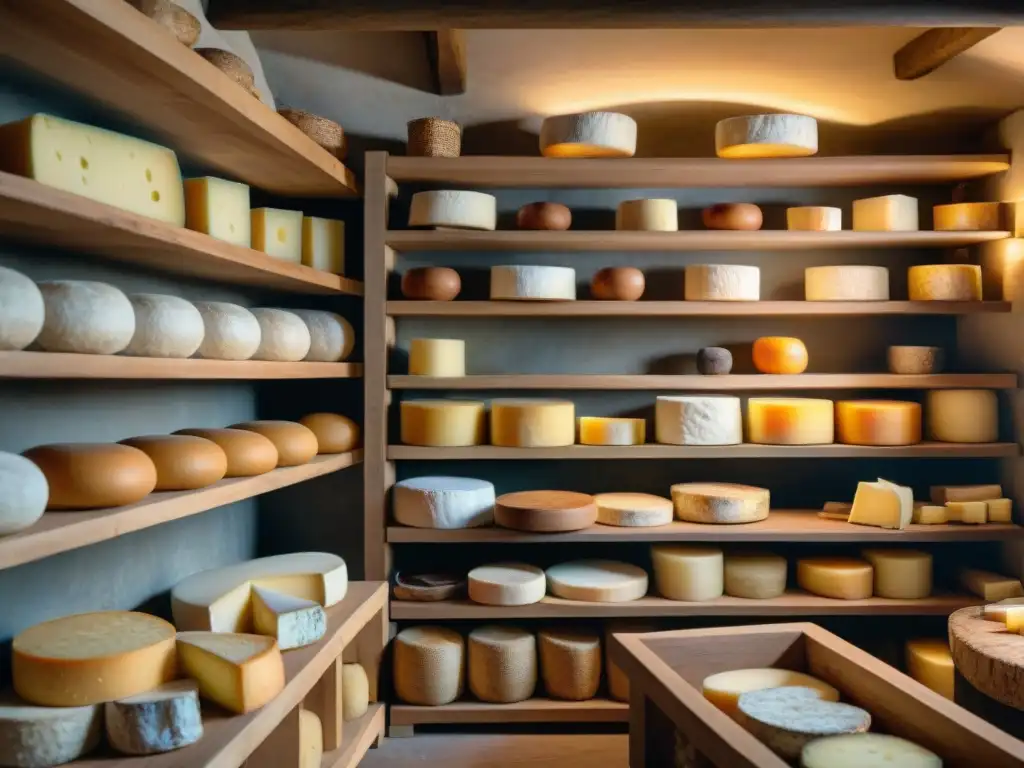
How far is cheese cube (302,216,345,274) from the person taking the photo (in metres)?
2.67

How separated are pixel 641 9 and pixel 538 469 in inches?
63.0

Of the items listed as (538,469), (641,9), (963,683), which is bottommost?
(963,683)

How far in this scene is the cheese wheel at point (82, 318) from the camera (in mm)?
1595

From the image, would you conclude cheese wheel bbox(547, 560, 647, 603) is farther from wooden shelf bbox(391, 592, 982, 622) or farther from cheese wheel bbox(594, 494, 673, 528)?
cheese wheel bbox(594, 494, 673, 528)

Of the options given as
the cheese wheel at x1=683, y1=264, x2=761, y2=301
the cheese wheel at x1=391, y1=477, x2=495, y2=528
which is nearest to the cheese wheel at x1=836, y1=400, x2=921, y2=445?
the cheese wheel at x1=683, y1=264, x2=761, y2=301

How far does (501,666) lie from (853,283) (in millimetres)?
1701

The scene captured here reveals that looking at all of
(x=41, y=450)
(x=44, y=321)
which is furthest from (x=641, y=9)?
(x=41, y=450)

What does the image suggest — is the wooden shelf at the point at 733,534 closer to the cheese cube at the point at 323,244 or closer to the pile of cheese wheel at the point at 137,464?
the pile of cheese wheel at the point at 137,464

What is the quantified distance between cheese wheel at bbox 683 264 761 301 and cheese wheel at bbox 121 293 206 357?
1.61m

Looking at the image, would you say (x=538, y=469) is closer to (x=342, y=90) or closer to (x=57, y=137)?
(x=342, y=90)

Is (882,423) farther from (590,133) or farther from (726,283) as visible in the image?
(590,133)

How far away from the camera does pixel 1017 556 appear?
2812 mm

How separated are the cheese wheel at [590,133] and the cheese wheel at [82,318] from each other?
152 centimetres

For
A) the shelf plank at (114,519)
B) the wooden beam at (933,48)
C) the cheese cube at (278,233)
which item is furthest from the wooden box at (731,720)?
the wooden beam at (933,48)
